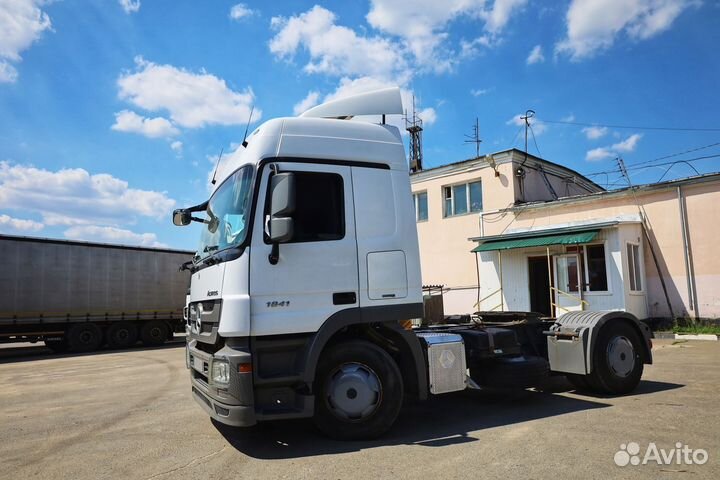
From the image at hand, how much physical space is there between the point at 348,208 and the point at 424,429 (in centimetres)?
253

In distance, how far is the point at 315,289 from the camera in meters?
4.84

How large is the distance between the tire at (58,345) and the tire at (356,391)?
1724cm

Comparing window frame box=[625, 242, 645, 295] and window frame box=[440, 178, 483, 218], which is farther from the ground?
window frame box=[440, 178, 483, 218]

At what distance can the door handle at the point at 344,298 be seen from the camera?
4910 mm

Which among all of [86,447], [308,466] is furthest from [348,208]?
[86,447]

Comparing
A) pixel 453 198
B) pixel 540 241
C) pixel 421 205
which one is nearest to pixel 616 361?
pixel 540 241

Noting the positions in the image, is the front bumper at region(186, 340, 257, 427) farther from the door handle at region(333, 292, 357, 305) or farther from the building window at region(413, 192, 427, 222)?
the building window at region(413, 192, 427, 222)

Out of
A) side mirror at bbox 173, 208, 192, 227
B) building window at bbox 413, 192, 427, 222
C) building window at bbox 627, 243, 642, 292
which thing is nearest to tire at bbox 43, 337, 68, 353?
building window at bbox 413, 192, 427, 222

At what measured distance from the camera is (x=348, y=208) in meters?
5.11

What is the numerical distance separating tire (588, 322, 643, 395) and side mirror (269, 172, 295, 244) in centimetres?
463

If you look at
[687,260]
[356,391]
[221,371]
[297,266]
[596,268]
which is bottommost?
[356,391]

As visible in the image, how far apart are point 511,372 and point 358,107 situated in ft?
12.3

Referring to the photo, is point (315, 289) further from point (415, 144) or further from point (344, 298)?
point (415, 144)

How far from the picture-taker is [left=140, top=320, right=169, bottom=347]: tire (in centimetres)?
2031
